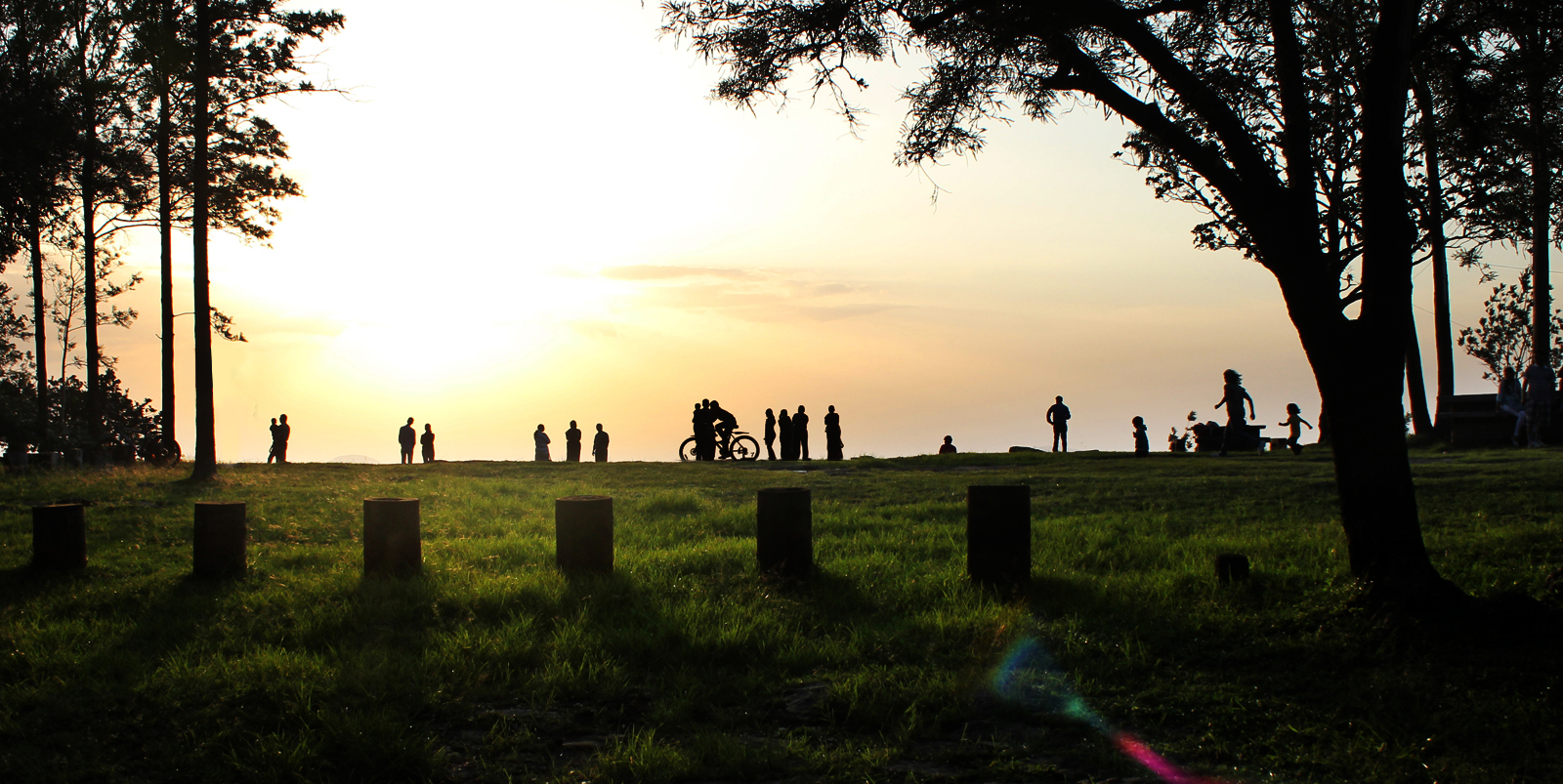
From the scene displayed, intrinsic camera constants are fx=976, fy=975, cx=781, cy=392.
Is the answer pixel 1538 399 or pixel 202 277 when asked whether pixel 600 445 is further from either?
pixel 1538 399

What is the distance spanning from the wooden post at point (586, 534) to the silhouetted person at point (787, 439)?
23.0m

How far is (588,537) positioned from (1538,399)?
823 inches

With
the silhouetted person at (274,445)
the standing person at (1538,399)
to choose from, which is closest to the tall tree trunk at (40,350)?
the silhouetted person at (274,445)

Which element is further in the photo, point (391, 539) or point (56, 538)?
point (56, 538)

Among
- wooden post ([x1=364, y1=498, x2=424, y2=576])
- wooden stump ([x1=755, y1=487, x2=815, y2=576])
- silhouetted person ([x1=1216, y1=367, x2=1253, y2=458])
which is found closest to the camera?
wooden stump ([x1=755, y1=487, x2=815, y2=576])

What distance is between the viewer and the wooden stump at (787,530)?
7645 mm

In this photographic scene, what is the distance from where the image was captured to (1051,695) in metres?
5.04

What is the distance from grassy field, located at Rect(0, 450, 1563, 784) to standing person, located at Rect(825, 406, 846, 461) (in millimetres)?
22205

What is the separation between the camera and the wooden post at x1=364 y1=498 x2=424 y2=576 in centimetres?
797

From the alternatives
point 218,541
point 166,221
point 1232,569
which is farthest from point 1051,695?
point 166,221

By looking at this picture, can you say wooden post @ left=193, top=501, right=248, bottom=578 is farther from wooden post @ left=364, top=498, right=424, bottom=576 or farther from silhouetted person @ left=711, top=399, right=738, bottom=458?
silhouetted person @ left=711, top=399, right=738, bottom=458

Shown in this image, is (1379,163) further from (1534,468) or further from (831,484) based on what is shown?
(831,484)

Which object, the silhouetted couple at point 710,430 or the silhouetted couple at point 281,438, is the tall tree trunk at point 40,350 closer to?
the silhouetted couple at point 281,438

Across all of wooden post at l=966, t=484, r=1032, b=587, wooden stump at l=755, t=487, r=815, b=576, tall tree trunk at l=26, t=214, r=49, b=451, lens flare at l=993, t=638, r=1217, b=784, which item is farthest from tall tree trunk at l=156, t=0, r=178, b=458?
lens flare at l=993, t=638, r=1217, b=784
